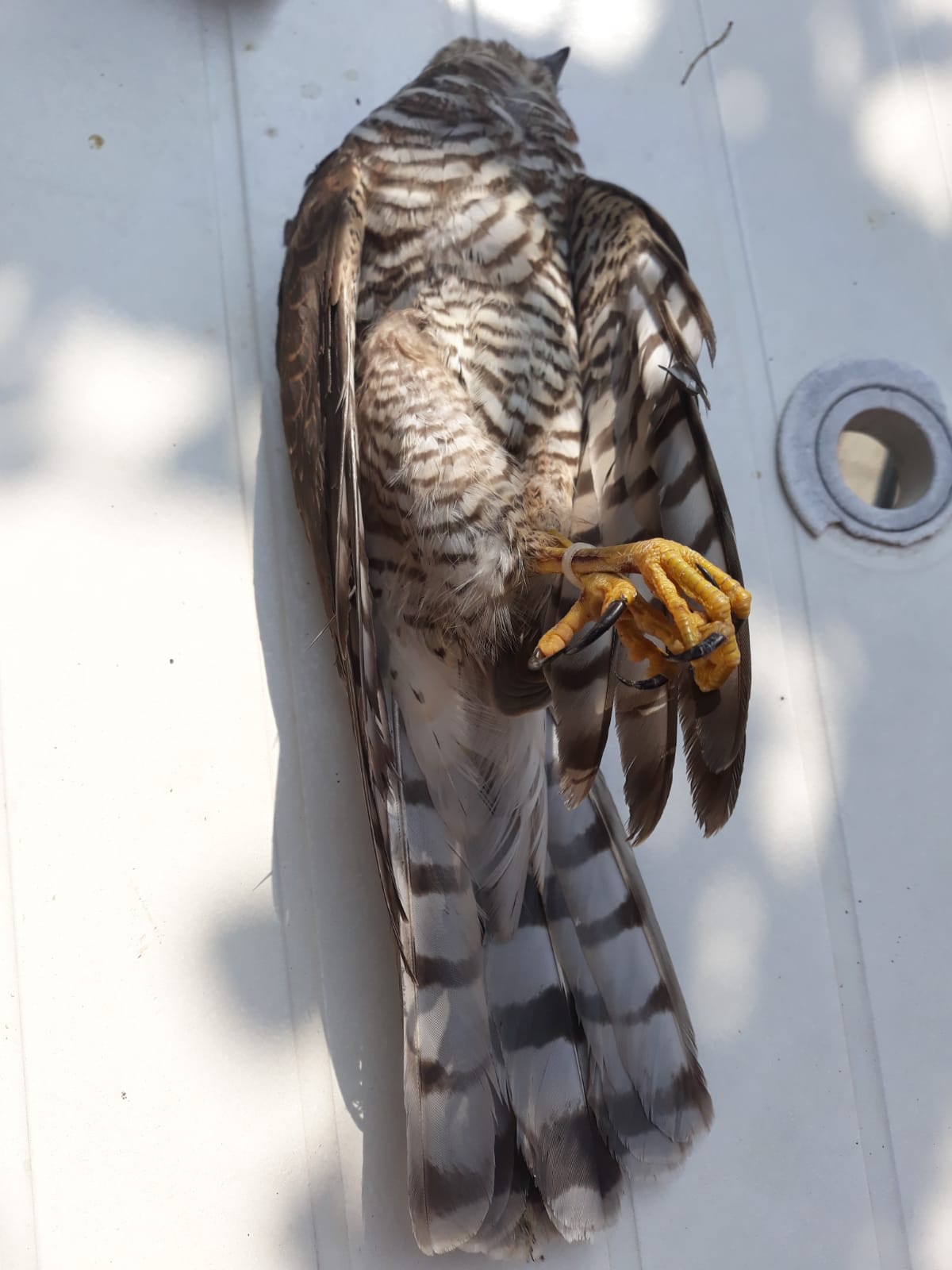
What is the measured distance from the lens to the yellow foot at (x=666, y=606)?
1558 mm

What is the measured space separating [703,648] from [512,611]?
1.18 ft

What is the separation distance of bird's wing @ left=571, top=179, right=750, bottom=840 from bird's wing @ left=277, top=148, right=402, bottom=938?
314mm

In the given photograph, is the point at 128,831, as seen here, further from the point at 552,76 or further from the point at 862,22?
the point at 862,22

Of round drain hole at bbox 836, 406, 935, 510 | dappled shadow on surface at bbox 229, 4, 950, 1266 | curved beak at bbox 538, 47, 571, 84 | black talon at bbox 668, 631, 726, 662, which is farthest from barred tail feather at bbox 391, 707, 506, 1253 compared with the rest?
curved beak at bbox 538, 47, 571, 84

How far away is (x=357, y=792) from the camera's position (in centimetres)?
195

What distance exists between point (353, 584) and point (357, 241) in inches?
25.1

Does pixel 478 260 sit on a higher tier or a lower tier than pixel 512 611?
higher

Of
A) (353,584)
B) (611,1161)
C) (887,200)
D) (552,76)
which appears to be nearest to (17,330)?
(353,584)

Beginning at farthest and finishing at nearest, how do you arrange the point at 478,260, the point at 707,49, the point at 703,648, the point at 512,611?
1. the point at 707,49
2. the point at 478,260
3. the point at 512,611
4. the point at 703,648

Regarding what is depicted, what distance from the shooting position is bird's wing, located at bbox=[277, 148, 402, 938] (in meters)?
1.70

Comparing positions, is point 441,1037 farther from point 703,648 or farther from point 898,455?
point 898,455

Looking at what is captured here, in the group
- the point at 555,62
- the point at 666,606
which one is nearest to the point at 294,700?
the point at 666,606

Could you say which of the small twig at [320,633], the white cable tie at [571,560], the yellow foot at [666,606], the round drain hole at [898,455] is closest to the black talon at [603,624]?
the yellow foot at [666,606]

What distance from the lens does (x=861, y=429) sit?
8.14ft
